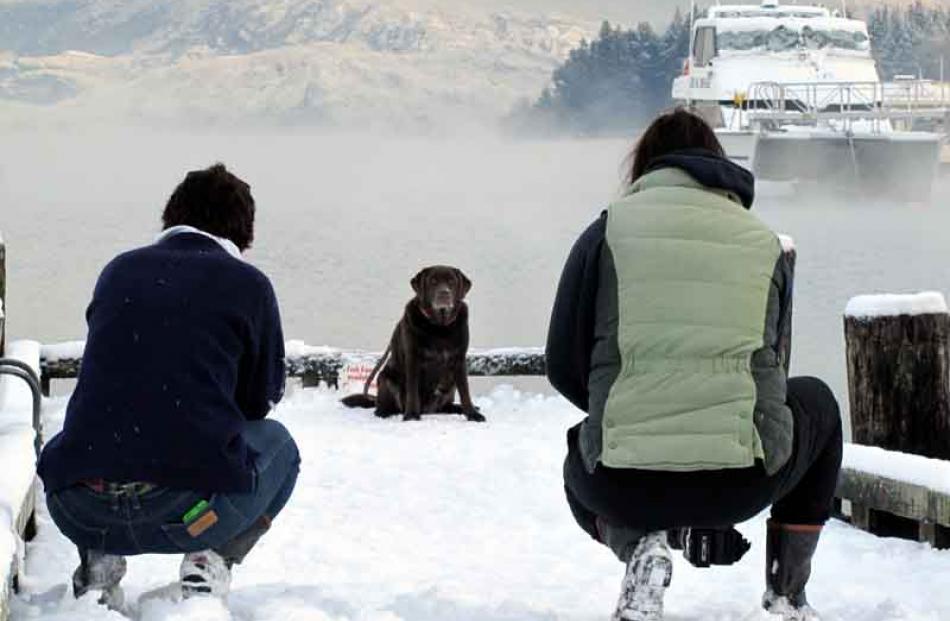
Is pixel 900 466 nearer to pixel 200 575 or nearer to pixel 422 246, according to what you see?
pixel 200 575

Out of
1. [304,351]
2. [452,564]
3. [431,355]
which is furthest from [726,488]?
[304,351]

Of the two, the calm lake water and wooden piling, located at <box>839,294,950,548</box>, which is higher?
wooden piling, located at <box>839,294,950,548</box>

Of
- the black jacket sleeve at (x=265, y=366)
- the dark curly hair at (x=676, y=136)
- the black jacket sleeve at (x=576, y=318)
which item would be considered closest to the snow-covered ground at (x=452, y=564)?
the black jacket sleeve at (x=265, y=366)

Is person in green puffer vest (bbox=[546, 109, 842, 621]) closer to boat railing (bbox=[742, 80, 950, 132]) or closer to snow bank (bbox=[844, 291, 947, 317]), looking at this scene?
snow bank (bbox=[844, 291, 947, 317])

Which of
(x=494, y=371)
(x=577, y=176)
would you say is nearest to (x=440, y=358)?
(x=494, y=371)

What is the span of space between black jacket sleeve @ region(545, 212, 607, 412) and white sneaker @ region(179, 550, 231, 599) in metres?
0.84

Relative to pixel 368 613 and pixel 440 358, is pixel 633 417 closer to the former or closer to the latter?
pixel 368 613

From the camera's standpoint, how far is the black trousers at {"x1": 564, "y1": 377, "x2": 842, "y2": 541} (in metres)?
3.38

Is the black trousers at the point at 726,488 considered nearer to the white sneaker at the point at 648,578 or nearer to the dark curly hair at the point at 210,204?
the white sneaker at the point at 648,578

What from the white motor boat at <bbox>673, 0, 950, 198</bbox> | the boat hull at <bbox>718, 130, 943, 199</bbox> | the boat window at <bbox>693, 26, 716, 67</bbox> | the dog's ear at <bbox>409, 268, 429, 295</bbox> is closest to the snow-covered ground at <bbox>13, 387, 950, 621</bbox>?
the dog's ear at <bbox>409, 268, 429, 295</bbox>

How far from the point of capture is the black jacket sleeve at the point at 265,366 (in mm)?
3539

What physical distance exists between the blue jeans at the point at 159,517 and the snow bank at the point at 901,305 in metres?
2.33

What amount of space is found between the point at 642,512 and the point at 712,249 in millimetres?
560

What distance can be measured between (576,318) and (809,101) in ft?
107
